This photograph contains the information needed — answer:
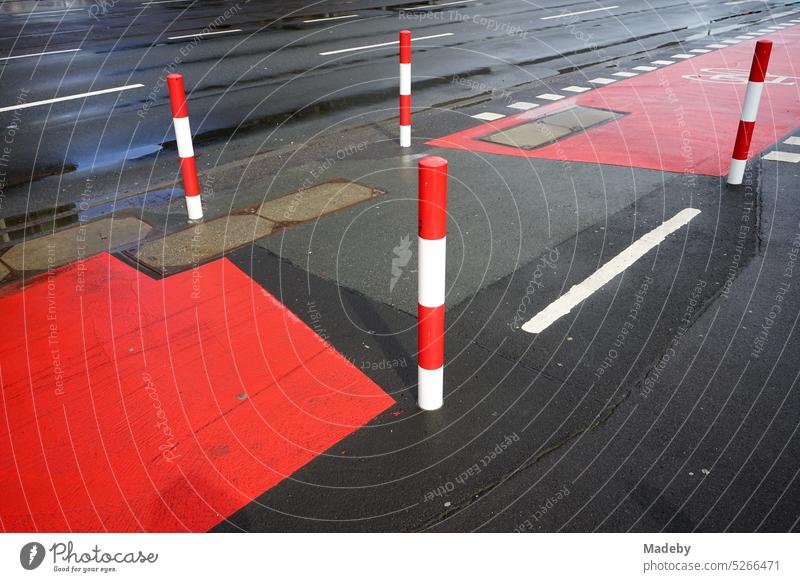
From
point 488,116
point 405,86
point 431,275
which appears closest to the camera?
point 431,275

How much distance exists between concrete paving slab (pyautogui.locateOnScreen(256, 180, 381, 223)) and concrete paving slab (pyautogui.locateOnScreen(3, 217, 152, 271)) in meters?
1.12

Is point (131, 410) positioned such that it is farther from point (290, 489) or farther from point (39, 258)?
point (39, 258)

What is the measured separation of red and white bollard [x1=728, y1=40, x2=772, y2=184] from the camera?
599cm

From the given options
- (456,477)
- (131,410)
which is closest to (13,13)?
(131,410)

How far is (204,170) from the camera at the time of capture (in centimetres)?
730

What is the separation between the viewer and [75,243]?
551 cm

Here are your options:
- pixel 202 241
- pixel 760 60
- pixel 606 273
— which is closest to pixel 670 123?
pixel 760 60

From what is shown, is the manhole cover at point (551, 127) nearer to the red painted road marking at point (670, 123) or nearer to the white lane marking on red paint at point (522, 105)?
the red painted road marking at point (670, 123)

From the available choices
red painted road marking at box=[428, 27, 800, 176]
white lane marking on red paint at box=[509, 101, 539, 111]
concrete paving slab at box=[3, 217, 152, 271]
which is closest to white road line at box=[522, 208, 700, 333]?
red painted road marking at box=[428, 27, 800, 176]

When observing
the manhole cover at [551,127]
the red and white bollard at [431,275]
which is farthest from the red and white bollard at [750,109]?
the red and white bollard at [431,275]

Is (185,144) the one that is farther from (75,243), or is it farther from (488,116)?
(488,116)

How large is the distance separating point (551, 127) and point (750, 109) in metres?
2.75

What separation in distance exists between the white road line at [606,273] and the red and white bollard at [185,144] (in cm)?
329
